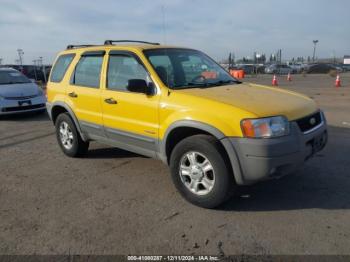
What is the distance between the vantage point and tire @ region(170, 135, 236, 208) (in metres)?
3.56

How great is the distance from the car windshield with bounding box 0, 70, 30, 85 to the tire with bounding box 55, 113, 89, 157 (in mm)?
5535

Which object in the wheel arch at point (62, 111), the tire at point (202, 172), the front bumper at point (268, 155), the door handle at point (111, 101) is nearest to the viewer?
the front bumper at point (268, 155)

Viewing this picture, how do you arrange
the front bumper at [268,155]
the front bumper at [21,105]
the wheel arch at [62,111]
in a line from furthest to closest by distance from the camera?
the front bumper at [21,105] < the wheel arch at [62,111] < the front bumper at [268,155]

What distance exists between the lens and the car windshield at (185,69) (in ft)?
14.2

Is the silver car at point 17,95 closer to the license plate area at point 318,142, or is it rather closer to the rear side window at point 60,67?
the rear side window at point 60,67

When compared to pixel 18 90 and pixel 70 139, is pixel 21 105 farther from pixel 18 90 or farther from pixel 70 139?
pixel 70 139

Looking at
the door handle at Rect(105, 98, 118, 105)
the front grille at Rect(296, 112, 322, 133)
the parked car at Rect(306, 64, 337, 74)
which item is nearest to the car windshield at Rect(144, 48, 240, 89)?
the door handle at Rect(105, 98, 118, 105)

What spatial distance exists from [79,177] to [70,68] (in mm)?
1877

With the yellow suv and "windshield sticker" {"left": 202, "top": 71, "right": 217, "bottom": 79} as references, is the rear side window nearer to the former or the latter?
the yellow suv

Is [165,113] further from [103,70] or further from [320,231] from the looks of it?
[320,231]

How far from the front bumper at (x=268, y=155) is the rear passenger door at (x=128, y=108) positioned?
3.84ft

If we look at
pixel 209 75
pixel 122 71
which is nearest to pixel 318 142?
pixel 209 75

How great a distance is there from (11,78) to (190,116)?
8.80 m

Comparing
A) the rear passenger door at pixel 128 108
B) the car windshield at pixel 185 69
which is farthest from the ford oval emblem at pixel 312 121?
the rear passenger door at pixel 128 108
